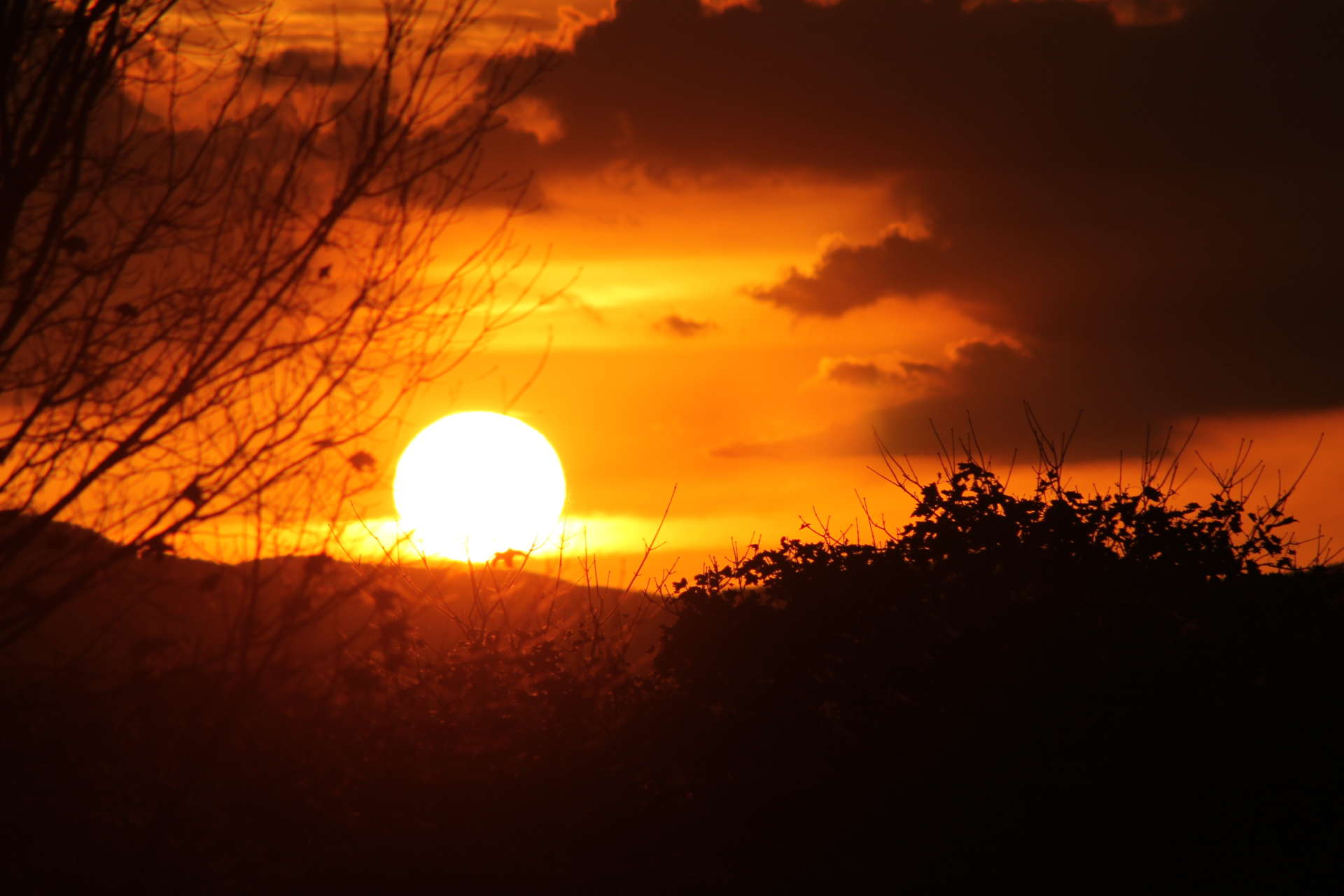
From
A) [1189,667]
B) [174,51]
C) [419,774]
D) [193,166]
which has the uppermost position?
[174,51]

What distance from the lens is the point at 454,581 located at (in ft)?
30.8

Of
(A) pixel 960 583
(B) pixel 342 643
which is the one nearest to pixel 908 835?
(A) pixel 960 583

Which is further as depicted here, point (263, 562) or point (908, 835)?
point (908, 835)

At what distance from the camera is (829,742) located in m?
9.18

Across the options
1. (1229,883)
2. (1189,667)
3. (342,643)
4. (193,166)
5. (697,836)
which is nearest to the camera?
(342,643)

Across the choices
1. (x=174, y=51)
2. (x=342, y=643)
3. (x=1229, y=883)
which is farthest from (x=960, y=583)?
(x=174, y=51)

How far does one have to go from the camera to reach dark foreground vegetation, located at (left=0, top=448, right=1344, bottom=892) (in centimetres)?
835

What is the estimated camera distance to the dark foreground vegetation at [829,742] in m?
8.35

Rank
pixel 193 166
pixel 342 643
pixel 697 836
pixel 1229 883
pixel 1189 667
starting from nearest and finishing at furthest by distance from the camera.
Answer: pixel 342 643, pixel 193 166, pixel 1229 883, pixel 1189 667, pixel 697 836

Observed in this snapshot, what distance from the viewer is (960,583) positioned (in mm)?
9664

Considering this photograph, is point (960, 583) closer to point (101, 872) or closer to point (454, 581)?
point (454, 581)

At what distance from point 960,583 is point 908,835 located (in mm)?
2146

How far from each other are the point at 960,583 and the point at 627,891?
374 cm

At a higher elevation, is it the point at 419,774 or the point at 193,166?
the point at 193,166
